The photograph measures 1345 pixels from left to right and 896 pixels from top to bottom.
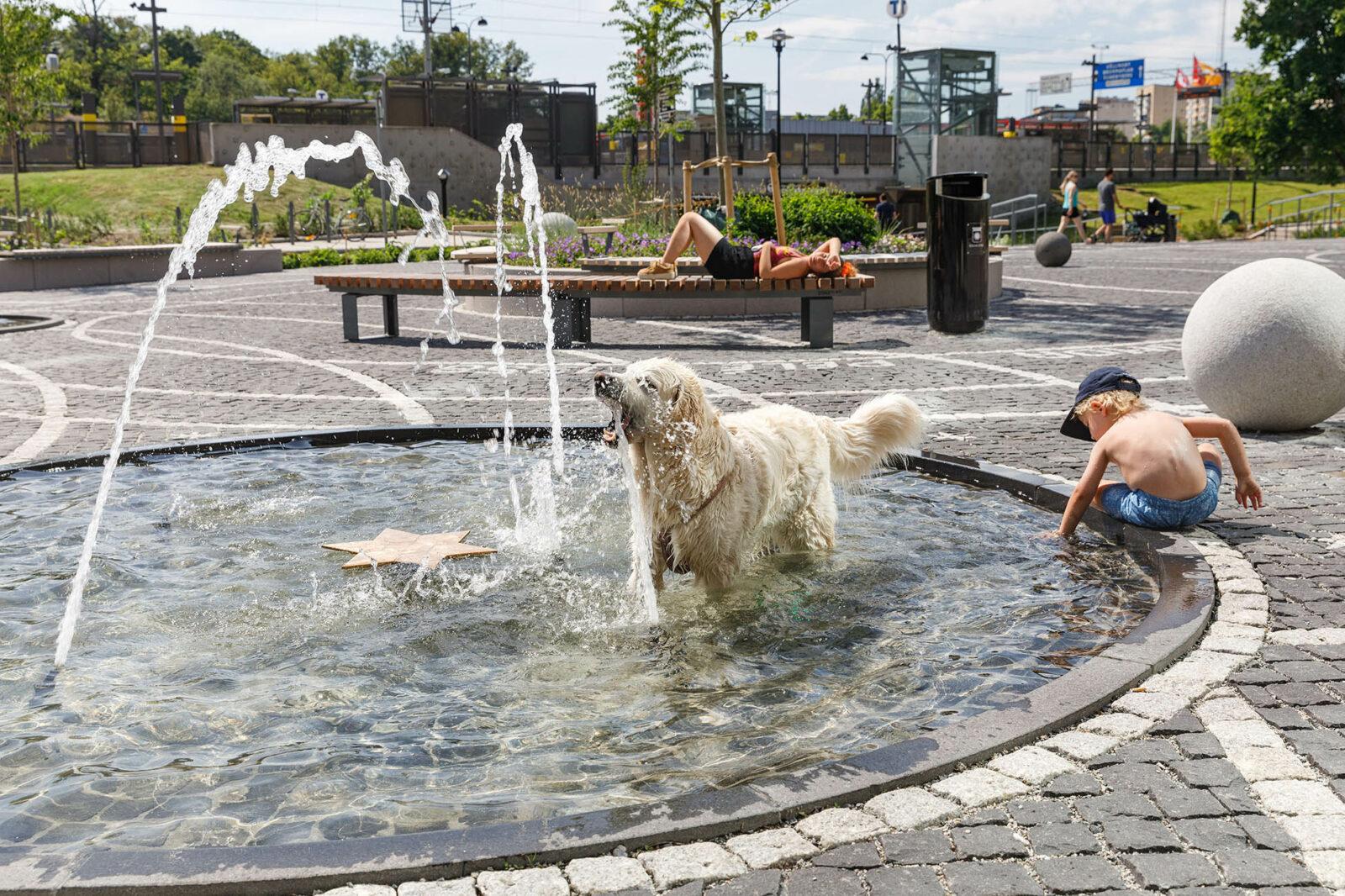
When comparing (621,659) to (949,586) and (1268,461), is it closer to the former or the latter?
(949,586)

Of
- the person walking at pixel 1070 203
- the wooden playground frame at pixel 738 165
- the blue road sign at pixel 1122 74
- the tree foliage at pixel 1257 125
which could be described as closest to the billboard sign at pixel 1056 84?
the blue road sign at pixel 1122 74

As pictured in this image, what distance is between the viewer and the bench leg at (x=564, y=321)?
14938 mm

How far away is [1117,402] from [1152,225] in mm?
33391

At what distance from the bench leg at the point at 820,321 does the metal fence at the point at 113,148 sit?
132ft

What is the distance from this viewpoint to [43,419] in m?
10.3

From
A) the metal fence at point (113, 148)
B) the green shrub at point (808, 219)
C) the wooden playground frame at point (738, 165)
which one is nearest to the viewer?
the wooden playground frame at point (738, 165)

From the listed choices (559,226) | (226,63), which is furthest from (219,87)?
(559,226)

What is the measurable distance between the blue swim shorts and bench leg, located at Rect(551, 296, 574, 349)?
9.35m

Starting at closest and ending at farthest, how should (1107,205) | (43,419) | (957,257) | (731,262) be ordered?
(43,419)
(731,262)
(957,257)
(1107,205)

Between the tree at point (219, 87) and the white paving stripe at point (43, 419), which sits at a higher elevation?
the tree at point (219, 87)

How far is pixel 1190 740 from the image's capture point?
3.89 meters

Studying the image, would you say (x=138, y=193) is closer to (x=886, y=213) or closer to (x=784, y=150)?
(x=784, y=150)

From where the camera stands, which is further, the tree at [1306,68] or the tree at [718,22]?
the tree at [1306,68]

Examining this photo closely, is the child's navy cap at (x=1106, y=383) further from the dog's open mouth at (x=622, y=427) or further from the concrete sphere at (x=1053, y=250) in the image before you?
the concrete sphere at (x=1053, y=250)
